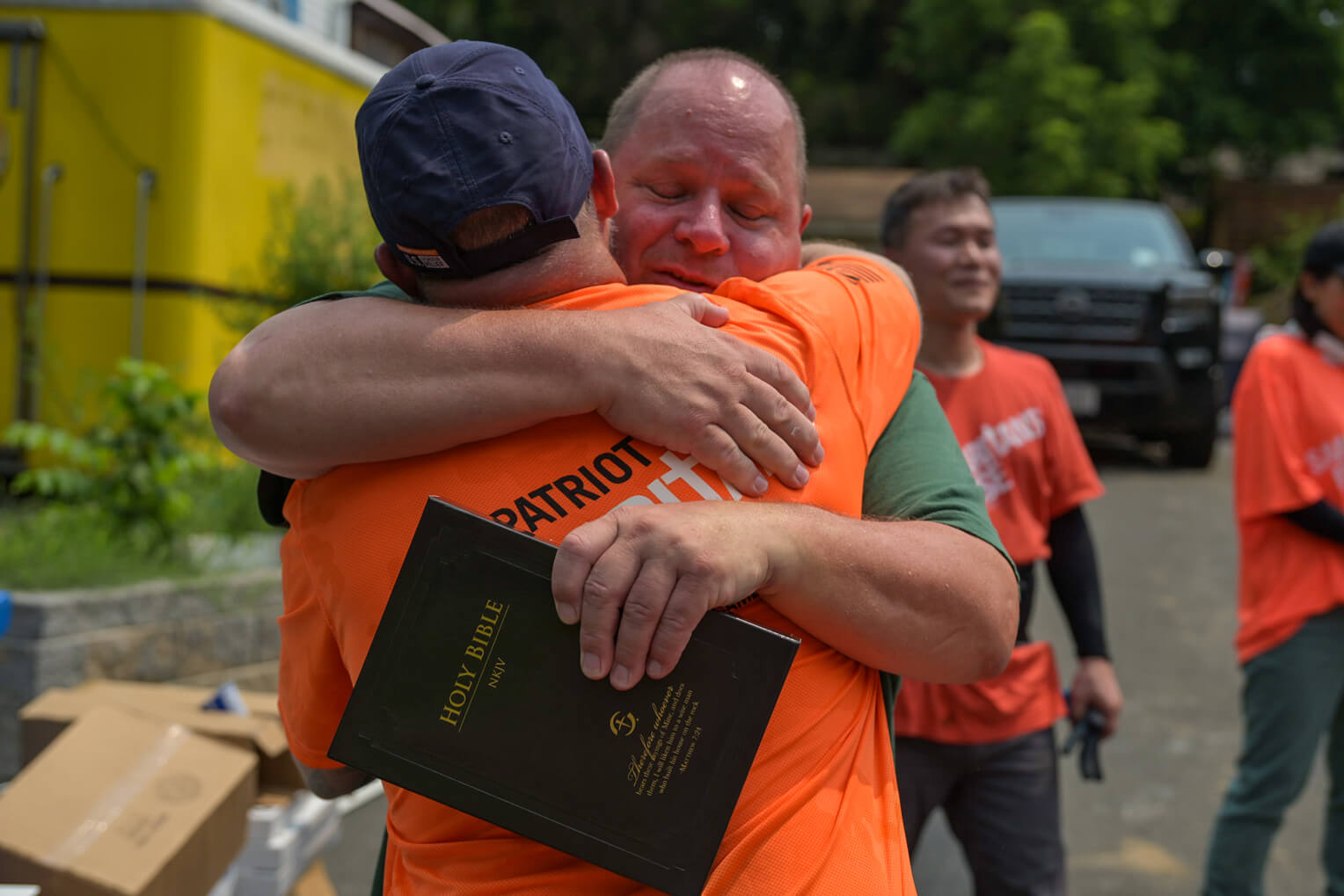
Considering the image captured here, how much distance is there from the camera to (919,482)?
1.57 metres

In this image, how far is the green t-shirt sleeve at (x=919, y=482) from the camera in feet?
5.05

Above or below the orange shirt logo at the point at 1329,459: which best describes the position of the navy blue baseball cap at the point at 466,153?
above

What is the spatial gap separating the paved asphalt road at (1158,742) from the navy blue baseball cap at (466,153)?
321 cm

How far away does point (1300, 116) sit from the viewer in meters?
25.2

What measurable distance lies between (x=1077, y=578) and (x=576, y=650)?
2561mm

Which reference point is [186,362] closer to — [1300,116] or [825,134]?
[825,134]

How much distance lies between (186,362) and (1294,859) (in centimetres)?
559

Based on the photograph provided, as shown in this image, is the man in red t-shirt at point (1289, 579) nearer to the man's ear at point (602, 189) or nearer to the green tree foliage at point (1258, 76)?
the man's ear at point (602, 189)

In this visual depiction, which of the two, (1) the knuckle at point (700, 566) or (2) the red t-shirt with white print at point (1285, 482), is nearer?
(1) the knuckle at point (700, 566)

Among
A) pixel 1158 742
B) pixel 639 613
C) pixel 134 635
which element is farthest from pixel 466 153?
pixel 1158 742

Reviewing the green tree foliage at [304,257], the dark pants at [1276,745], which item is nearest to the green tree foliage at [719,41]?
the green tree foliage at [304,257]

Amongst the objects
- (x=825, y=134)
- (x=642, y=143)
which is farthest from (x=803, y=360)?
(x=825, y=134)

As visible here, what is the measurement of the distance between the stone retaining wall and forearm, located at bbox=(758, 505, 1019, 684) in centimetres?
386

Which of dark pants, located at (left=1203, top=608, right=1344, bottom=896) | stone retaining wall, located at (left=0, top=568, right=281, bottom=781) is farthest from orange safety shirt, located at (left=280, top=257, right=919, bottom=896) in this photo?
stone retaining wall, located at (left=0, top=568, right=281, bottom=781)
